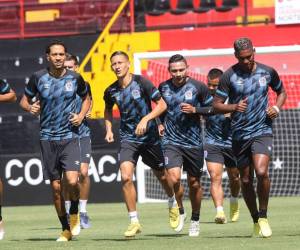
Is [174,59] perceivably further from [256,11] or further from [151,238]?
[256,11]

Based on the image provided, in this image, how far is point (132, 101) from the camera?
12250 millimetres

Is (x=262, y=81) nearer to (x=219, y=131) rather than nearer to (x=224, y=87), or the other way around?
(x=224, y=87)

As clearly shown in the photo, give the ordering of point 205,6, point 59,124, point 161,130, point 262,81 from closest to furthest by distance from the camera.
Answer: point 262,81 < point 59,124 < point 161,130 < point 205,6

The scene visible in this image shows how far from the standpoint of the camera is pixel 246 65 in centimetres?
1098

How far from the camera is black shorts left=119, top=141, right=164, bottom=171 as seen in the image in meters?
12.1

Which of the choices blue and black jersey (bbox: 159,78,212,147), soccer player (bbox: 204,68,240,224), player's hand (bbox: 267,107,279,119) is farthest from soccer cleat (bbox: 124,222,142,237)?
soccer player (bbox: 204,68,240,224)

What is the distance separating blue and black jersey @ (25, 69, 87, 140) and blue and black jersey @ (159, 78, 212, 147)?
1304 millimetres

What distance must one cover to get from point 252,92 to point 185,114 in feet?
4.80

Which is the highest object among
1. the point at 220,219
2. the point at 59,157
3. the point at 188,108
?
the point at 188,108

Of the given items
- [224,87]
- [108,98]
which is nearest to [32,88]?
[108,98]

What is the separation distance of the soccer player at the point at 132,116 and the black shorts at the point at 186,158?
0.31m

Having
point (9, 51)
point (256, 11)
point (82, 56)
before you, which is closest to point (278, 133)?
point (256, 11)

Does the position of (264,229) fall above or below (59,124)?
below

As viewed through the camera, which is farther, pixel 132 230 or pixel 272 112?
pixel 132 230
